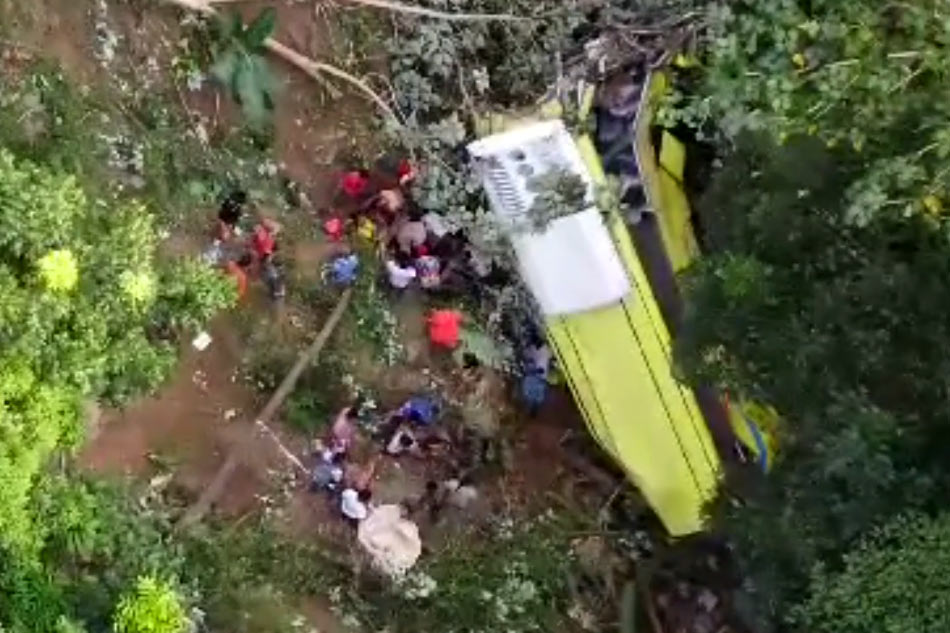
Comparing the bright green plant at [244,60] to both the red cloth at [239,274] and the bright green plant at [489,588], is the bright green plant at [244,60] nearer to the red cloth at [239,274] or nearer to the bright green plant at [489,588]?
the red cloth at [239,274]

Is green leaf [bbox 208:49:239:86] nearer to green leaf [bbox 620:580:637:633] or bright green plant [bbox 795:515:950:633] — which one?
green leaf [bbox 620:580:637:633]

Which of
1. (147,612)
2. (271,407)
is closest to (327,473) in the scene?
(271,407)

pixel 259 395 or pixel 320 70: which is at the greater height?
pixel 320 70

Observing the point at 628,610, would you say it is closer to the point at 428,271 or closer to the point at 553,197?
the point at 428,271

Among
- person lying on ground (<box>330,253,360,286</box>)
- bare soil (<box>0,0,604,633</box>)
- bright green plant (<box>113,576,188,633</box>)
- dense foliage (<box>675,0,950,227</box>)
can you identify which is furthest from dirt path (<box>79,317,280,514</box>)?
dense foliage (<box>675,0,950,227</box>)

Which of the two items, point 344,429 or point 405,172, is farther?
point 405,172

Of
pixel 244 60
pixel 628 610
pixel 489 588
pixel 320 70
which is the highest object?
pixel 244 60

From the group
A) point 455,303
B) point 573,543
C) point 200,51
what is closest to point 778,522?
point 573,543
